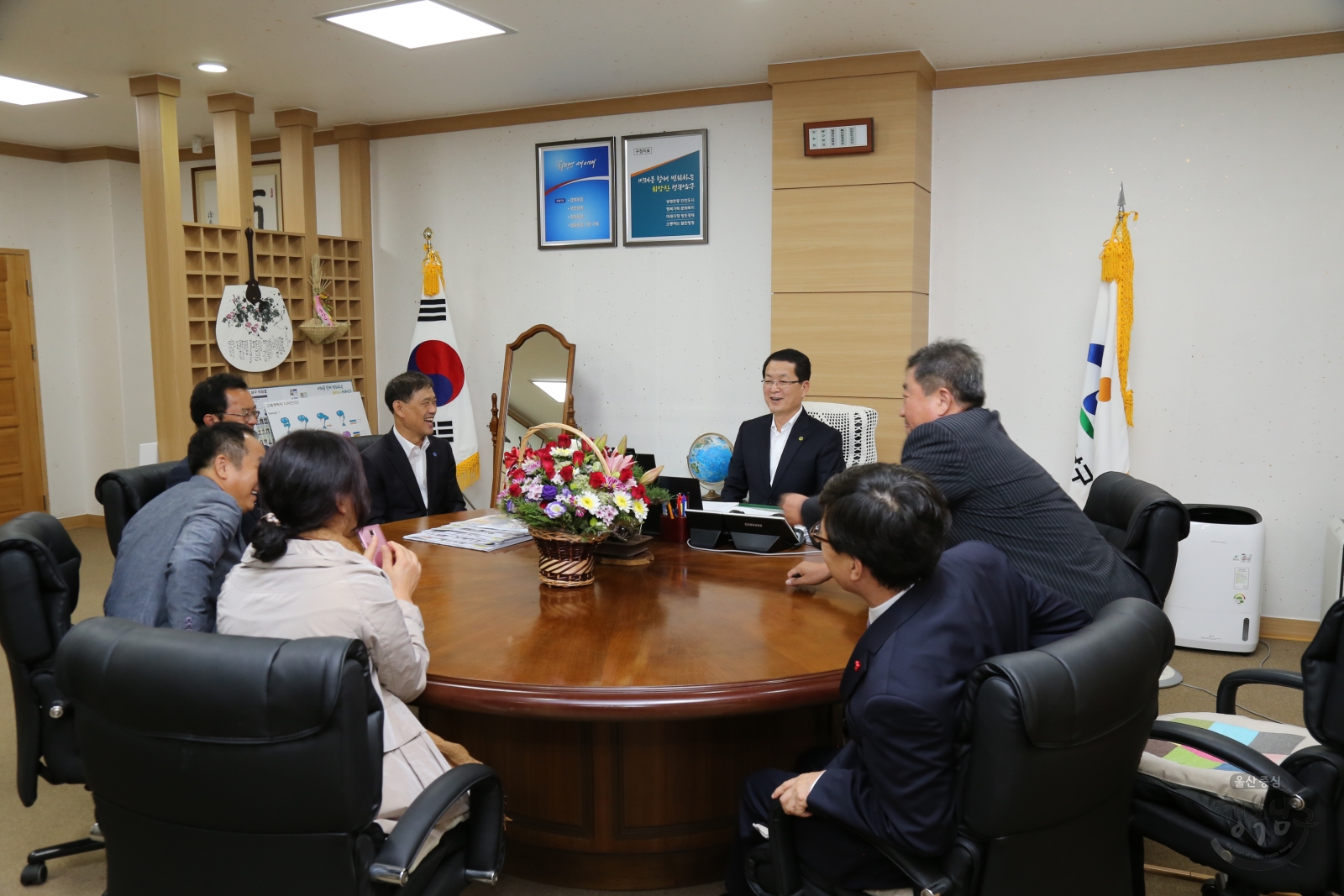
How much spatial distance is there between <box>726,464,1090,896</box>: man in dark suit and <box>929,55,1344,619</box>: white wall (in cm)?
349

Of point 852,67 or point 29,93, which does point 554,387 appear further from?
point 29,93

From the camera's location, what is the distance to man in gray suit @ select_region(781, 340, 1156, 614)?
2426 mm

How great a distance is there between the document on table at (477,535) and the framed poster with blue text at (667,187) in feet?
→ 8.83

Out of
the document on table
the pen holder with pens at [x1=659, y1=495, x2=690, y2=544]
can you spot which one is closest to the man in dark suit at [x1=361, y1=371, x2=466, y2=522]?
the document on table

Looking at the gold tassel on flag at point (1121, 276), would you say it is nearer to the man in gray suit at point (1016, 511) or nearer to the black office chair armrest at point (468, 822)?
the man in gray suit at point (1016, 511)

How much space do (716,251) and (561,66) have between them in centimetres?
137

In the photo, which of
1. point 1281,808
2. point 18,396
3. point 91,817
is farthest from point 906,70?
point 18,396

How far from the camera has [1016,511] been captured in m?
2.49

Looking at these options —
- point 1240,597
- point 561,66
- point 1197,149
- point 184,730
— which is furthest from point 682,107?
point 184,730

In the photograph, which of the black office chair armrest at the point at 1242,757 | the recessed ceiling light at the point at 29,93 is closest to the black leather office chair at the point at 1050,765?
the black office chair armrest at the point at 1242,757

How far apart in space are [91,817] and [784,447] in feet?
9.38

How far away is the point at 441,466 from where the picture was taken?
14.0ft

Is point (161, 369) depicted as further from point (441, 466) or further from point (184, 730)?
point (184, 730)

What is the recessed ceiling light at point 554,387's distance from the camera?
6094 mm
